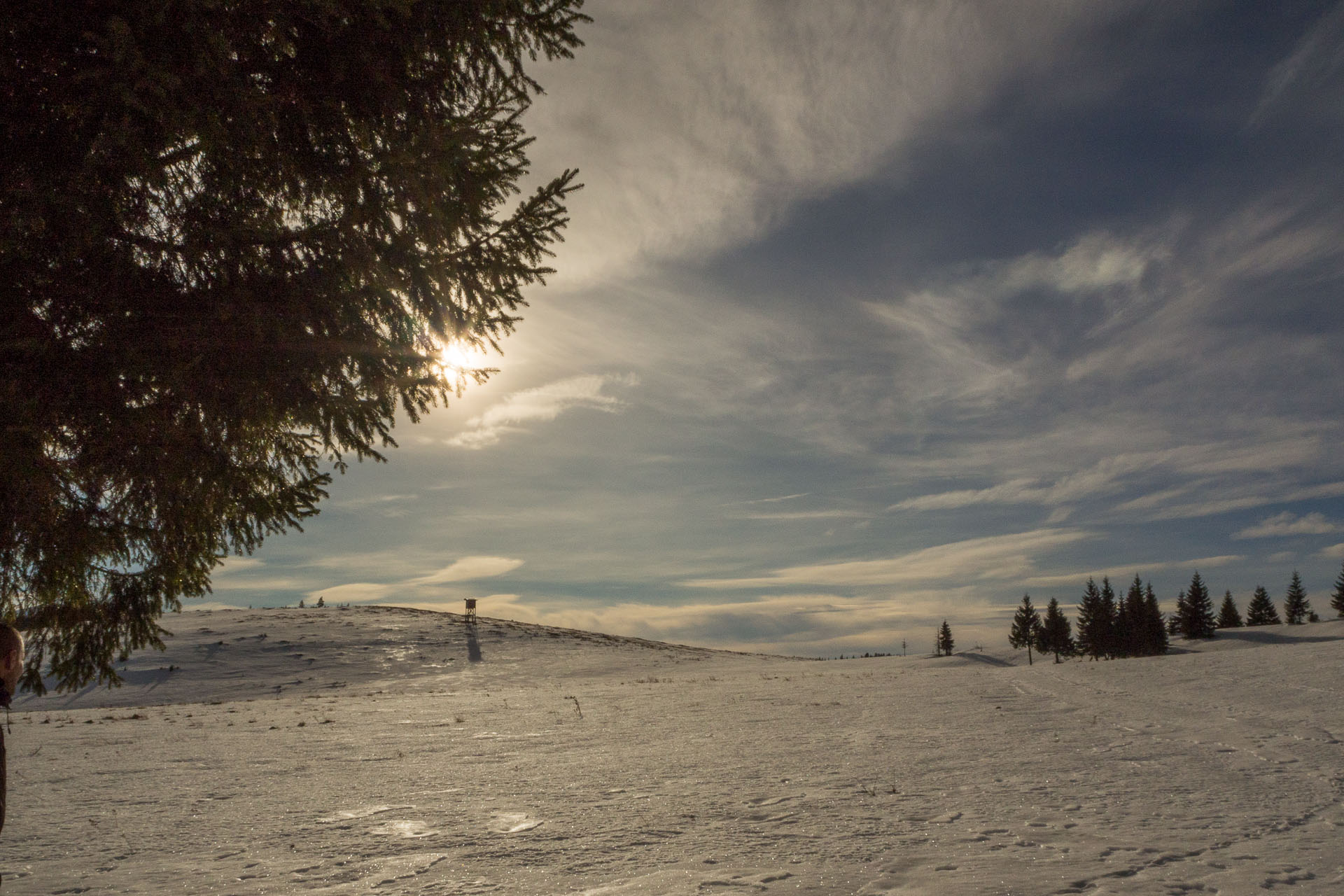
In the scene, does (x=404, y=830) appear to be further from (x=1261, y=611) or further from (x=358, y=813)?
(x=1261, y=611)

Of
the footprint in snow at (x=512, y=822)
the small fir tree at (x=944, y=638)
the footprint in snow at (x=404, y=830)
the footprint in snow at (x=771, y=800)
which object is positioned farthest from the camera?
the small fir tree at (x=944, y=638)

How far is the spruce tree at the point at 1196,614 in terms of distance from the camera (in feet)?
258

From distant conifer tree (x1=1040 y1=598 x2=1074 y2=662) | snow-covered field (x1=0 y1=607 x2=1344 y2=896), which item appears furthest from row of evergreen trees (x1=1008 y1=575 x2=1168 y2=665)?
snow-covered field (x1=0 y1=607 x2=1344 y2=896)

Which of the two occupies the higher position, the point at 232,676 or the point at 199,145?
the point at 199,145

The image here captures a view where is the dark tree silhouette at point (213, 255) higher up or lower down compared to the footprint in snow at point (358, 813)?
higher up

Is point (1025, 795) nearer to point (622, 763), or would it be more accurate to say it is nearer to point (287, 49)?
point (622, 763)

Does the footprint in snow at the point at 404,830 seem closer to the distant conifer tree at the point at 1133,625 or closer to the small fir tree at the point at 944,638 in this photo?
the distant conifer tree at the point at 1133,625

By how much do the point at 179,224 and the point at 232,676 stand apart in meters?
28.3

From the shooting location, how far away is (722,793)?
24.8ft

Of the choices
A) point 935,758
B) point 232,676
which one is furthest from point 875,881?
point 232,676

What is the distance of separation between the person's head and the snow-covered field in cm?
268

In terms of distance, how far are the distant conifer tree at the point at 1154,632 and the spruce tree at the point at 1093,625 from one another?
13.9 feet

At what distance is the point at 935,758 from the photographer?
891 cm

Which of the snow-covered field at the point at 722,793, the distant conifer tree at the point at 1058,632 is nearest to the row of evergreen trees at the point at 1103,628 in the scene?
the distant conifer tree at the point at 1058,632
